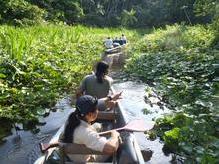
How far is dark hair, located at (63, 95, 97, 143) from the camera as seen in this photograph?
4848mm

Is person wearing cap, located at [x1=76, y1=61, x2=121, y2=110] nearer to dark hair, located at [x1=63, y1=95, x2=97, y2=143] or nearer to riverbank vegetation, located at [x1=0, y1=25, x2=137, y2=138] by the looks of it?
riverbank vegetation, located at [x1=0, y1=25, x2=137, y2=138]

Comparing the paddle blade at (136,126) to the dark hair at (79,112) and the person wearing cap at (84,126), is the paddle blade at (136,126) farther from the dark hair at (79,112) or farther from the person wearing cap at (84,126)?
the dark hair at (79,112)

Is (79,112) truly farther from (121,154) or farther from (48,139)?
(48,139)

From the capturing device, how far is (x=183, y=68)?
45.6 feet

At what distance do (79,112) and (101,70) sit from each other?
118 inches

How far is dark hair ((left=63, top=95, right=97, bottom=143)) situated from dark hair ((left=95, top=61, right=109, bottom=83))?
2.79 meters

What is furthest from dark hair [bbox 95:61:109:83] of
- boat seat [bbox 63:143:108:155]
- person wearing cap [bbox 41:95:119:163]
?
boat seat [bbox 63:143:108:155]

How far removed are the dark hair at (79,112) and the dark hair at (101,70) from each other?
2.79 meters

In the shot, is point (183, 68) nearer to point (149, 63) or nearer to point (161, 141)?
point (149, 63)

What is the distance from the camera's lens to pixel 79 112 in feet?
16.1

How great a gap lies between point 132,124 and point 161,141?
7.31ft

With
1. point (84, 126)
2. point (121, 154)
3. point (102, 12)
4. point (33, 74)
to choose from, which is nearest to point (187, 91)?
point (33, 74)

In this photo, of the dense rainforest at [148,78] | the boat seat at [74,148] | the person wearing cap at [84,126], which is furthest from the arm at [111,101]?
the boat seat at [74,148]

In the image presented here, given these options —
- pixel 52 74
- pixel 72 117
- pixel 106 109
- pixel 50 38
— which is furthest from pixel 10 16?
pixel 72 117
